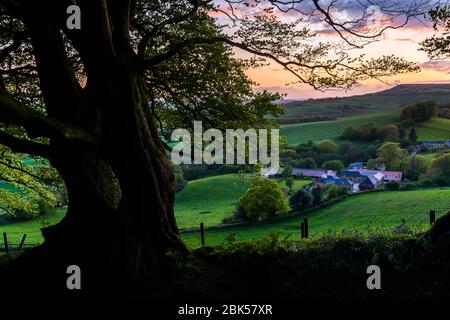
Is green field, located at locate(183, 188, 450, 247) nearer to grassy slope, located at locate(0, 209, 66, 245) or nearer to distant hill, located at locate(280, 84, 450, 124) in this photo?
grassy slope, located at locate(0, 209, 66, 245)

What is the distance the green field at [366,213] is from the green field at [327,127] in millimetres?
41451

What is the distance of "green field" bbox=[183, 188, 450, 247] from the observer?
43531 mm

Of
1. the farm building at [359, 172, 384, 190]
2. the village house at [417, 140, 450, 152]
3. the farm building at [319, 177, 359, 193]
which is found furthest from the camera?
the village house at [417, 140, 450, 152]

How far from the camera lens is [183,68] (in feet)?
41.1

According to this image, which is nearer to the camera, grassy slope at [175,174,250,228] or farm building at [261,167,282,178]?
farm building at [261,167,282,178]

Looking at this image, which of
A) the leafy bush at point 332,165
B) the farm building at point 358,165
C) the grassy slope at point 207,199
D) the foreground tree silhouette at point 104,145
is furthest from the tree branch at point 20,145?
the farm building at point 358,165

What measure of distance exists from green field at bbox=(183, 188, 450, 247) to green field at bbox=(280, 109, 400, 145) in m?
41.5

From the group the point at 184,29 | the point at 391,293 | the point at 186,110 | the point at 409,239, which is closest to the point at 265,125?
the point at 186,110

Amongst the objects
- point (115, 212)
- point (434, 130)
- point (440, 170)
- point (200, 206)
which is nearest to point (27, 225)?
point (200, 206)

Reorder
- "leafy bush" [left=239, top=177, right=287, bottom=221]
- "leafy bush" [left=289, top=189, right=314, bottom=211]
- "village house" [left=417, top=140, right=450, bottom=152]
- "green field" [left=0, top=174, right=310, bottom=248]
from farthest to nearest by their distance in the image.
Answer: "village house" [left=417, top=140, right=450, bottom=152] < "green field" [left=0, top=174, right=310, bottom=248] < "leafy bush" [left=289, top=189, right=314, bottom=211] < "leafy bush" [left=239, top=177, right=287, bottom=221]

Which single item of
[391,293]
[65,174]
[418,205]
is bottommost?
[418,205]

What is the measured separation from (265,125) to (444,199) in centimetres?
4472

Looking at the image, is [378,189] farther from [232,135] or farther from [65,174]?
[65,174]

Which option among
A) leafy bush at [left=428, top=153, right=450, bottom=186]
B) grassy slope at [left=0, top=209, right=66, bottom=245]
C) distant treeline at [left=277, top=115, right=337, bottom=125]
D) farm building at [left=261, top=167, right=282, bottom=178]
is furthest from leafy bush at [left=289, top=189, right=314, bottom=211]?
distant treeline at [left=277, top=115, right=337, bottom=125]
